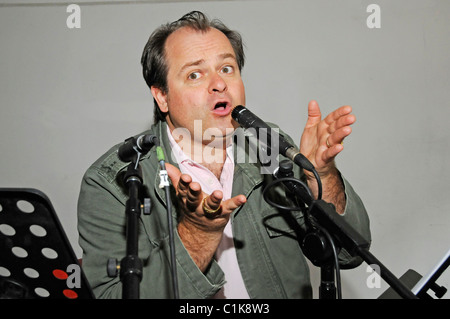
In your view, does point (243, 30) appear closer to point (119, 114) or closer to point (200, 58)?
point (119, 114)

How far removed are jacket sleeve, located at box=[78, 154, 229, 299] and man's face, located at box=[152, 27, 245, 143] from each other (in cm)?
32

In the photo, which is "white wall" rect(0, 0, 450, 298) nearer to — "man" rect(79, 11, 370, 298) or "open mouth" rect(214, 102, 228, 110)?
"man" rect(79, 11, 370, 298)

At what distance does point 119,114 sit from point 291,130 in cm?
92

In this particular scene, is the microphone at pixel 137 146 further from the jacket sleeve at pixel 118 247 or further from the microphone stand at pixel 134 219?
the jacket sleeve at pixel 118 247

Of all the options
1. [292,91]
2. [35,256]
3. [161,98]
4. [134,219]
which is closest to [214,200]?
[134,219]

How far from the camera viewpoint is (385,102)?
8.73ft

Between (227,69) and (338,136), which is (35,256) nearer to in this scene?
(338,136)

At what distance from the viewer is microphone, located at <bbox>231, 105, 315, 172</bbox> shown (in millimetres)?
1149

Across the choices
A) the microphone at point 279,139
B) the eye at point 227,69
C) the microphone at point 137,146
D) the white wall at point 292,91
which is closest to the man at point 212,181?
the eye at point 227,69

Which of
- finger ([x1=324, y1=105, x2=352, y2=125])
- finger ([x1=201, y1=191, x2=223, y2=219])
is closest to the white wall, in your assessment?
finger ([x1=324, y1=105, x2=352, y2=125])

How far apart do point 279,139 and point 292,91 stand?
4.86 feet

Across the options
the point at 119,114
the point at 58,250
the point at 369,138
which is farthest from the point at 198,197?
the point at 369,138

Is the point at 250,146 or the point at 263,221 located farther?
the point at 250,146
